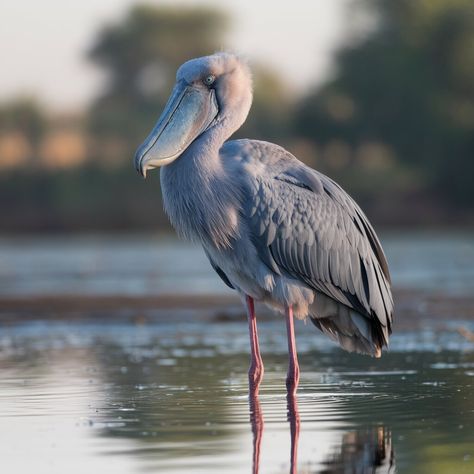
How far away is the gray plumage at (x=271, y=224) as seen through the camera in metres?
8.93

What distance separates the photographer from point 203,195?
8.85 m

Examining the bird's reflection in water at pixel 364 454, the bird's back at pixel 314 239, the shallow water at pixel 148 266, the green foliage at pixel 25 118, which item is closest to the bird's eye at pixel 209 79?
the bird's back at pixel 314 239

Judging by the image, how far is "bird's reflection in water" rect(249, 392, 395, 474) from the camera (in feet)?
19.9

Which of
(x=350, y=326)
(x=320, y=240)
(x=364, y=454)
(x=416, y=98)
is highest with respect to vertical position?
(x=320, y=240)

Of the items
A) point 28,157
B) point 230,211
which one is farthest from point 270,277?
point 28,157

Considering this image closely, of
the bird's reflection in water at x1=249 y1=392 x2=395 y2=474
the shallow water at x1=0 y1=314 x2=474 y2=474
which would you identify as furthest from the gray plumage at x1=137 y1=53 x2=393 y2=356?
the bird's reflection in water at x1=249 y1=392 x2=395 y2=474

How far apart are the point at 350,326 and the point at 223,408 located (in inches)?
62.6

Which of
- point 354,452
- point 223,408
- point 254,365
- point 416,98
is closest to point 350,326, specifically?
point 254,365

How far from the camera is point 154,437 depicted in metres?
6.86

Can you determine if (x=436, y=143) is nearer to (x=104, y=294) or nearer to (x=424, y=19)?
(x=424, y=19)

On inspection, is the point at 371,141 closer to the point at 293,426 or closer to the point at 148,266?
the point at 148,266

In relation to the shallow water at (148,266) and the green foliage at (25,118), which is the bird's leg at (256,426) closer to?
the shallow water at (148,266)

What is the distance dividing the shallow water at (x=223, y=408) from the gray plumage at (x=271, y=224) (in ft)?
1.64

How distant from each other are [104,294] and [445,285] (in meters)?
4.23
